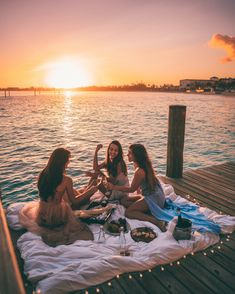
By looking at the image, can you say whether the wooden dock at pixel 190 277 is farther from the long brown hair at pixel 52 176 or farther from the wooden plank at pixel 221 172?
the wooden plank at pixel 221 172

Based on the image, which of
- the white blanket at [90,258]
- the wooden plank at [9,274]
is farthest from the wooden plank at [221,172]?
the wooden plank at [9,274]

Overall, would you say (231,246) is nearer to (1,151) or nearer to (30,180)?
(30,180)

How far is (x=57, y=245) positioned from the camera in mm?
4312

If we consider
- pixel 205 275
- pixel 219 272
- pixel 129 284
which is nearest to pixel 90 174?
pixel 129 284

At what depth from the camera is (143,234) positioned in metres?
4.66

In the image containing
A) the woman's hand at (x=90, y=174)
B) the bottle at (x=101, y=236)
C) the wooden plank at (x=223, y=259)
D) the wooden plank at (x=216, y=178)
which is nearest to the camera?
the wooden plank at (x=223, y=259)

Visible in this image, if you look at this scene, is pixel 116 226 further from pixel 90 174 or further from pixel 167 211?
pixel 90 174

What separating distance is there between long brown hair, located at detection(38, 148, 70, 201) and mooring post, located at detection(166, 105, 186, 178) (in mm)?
4165

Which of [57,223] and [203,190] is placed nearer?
[57,223]

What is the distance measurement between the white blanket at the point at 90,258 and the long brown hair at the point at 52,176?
0.81 m

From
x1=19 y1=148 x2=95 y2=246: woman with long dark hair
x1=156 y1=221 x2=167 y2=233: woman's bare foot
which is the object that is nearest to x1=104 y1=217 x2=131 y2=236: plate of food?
x1=19 y1=148 x2=95 y2=246: woman with long dark hair

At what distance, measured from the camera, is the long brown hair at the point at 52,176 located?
460cm

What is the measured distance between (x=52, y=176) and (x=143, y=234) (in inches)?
79.3

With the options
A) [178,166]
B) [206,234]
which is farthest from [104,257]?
[178,166]
